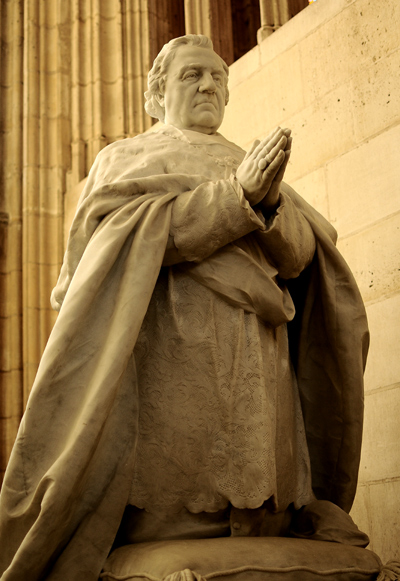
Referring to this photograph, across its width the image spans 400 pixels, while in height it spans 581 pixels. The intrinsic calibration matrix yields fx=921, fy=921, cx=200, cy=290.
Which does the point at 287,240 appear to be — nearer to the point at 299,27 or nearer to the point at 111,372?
the point at 111,372

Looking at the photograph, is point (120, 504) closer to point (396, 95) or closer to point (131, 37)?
point (396, 95)

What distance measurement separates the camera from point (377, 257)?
4.06 meters

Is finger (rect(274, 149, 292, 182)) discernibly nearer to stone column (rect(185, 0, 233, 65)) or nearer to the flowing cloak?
the flowing cloak

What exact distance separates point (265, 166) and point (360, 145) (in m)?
1.77

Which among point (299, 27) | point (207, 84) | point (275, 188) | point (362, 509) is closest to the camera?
point (275, 188)

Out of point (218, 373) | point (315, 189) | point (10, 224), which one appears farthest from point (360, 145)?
point (10, 224)

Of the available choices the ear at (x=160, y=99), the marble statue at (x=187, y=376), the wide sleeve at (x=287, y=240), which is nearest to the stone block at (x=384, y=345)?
the marble statue at (x=187, y=376)

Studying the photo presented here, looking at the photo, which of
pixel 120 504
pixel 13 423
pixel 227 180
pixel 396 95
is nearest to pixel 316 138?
pixel 396 95

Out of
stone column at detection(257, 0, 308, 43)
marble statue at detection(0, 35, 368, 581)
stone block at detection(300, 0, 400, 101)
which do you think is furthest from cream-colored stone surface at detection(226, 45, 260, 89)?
marble statue at detection(0, 35, 368, 581)

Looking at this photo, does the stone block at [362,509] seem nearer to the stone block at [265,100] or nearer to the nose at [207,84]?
the nose at [207,84]

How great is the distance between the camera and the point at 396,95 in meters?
4.15

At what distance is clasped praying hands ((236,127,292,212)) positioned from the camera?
264 cm

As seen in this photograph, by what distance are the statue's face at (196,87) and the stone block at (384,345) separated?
1.27 m

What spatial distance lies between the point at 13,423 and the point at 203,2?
3170mm
